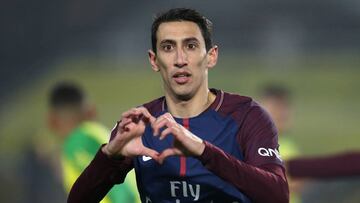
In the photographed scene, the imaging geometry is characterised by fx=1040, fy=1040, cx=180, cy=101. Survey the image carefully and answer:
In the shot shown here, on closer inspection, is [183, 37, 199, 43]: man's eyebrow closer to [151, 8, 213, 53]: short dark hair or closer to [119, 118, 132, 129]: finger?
[151, 8, 213, 53]: short dark hair

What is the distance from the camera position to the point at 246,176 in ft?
12.1

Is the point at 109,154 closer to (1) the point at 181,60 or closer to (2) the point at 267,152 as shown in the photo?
(1) the point at 181,60

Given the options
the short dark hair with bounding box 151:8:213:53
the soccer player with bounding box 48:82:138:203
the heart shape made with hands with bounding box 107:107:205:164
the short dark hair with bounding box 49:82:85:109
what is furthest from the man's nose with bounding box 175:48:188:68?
the short dark hair with bounding box 49:82:85:109

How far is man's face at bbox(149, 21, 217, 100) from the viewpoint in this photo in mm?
3961

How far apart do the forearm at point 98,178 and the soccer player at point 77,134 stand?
4.52ft

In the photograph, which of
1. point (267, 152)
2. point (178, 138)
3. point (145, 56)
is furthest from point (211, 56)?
point (145, 56)

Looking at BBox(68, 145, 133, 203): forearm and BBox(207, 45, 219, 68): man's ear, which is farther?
BBox(207, 45, 219, 68): man's ear

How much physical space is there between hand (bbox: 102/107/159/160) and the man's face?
1.02 ft

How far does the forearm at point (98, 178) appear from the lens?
400cm

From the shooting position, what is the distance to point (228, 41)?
11.8 metres

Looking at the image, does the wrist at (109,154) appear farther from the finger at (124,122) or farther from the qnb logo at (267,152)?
the qnb logo at (267,152)

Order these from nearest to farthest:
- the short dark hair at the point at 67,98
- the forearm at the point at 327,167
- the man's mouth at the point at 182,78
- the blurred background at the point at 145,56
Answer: the man's mouth at the point at 182,78, the forearm at the point at 327,167, the short dark hair at the point at 67,98, the blurred background at the point at 145,56

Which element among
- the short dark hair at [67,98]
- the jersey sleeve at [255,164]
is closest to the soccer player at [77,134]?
the short dark hair at [67,98]

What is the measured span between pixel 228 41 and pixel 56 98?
451 centimetres
